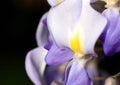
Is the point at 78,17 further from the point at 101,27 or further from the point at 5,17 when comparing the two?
the point at 5,17

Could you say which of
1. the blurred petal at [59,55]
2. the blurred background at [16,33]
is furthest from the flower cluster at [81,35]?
the blurred background at [16,33]

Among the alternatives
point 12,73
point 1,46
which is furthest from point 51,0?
point 1,46

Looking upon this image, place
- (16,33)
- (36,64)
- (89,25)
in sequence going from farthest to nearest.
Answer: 1. (16,33)
2. (36,64)
3. (89,25)

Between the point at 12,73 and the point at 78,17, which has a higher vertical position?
the point at 78,17

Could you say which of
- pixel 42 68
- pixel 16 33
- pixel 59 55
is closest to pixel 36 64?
pixel 42 68

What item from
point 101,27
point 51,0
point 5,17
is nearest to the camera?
point 101,27

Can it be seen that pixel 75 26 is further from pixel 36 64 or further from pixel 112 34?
pixel 36 64

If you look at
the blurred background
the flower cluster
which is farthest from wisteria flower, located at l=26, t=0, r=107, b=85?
the blurred background

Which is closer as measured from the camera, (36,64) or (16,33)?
A: (36,64)
